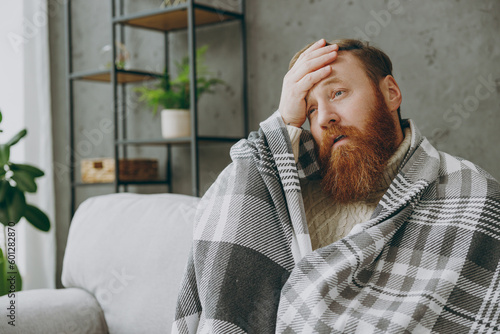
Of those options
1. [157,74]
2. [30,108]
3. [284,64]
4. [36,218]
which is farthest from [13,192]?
[284,64]

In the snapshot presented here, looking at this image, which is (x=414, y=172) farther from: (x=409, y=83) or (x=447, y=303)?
(x=409, y=83)

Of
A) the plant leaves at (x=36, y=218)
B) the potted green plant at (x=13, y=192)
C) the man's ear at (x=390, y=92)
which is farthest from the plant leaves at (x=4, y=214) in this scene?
the man's ear at (x=390, y=92)

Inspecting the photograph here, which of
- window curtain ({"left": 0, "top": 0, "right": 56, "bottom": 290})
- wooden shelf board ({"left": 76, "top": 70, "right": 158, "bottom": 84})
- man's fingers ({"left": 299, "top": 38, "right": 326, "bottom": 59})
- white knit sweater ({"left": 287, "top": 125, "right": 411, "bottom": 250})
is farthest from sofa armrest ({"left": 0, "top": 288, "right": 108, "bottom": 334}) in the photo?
window curtain ({"left": 0, "top": 0, "right": 56, "bottom": 290})

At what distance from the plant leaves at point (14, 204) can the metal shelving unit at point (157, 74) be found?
1.58 feet

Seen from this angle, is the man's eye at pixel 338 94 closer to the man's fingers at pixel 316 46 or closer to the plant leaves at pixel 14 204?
the man's fingers at pixel 316 46

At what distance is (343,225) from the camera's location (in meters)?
1.31

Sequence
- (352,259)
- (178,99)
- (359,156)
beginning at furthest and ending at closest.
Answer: (178,99) < (359,156) < (352,259)

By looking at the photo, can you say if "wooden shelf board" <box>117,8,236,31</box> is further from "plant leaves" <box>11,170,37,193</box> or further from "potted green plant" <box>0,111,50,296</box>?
"plant leaves" <box>11,170,37,193</box>

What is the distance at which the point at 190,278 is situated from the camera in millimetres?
1269

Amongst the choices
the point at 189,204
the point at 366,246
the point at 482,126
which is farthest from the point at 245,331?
the point at 482,126

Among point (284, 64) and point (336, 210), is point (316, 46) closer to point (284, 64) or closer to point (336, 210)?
point (336, 210)

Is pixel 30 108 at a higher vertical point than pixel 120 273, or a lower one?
higher

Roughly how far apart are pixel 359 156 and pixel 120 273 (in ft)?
2.84

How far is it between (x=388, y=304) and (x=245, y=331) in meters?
0.30
